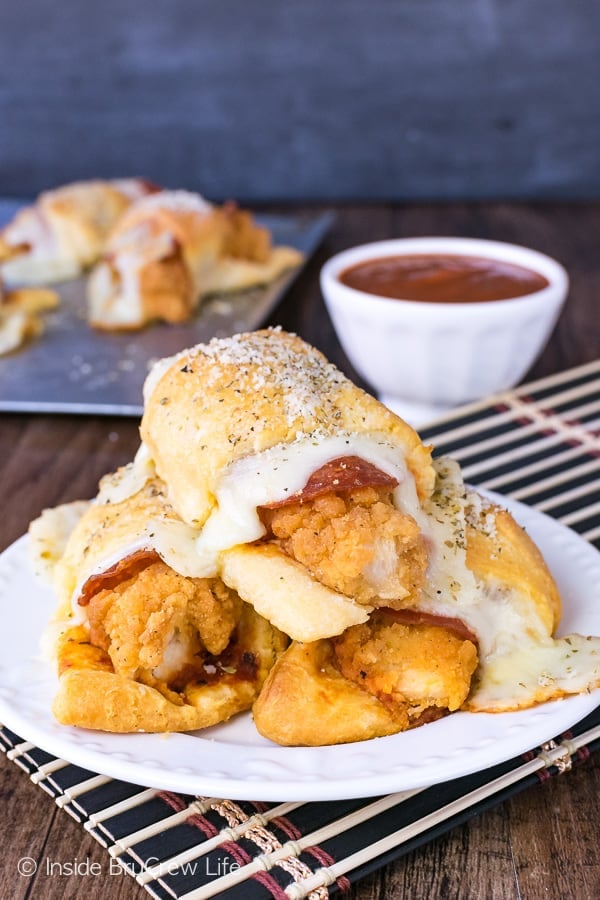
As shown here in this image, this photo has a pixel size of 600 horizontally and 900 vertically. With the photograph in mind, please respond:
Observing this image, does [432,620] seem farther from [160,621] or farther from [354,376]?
[354,376]

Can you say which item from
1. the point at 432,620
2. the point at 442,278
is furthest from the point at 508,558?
the point at 442,278

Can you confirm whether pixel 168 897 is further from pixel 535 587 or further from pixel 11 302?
pixel 11 302

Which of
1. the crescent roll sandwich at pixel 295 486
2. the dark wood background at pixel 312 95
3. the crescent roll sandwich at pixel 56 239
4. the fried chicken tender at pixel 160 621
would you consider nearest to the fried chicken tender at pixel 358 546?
the crescent roll sandwich at pixel 295 486

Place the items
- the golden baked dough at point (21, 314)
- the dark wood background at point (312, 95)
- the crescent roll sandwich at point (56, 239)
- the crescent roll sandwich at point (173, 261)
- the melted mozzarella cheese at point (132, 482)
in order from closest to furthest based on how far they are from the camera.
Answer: the melted mozzarella cheese at point (132, 482), the golden baked dough at point (21, 314), the crescent roll sandwich at point (173, 261), the crescent roll sandwich at point (56, 239), the dark wood background at point (312, 95)

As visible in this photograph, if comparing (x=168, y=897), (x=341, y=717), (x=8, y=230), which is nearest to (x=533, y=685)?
(x=341, y=717)

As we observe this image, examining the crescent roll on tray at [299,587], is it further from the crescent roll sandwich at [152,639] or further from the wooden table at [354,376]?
the wooden table at [354,376]

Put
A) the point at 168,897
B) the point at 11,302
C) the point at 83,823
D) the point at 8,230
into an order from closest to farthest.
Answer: the point at 168,897, the point at 83,823, the point at 11,302, the point at 8,230
